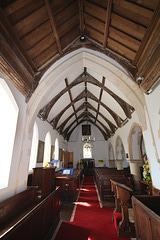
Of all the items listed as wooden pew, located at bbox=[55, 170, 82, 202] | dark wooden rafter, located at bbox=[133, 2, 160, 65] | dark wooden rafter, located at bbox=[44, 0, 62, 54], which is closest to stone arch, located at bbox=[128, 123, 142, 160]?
wooden pew, located at bbox=[55, 170, 82, 202]

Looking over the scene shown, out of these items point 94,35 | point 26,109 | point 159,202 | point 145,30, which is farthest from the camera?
point 94,35

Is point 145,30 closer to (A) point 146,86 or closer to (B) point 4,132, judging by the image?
(A) point 146,86

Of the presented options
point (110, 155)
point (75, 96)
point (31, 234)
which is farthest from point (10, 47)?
point (110, 155)

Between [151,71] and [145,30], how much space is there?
38.3 inches

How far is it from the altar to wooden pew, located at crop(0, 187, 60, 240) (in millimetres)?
10369

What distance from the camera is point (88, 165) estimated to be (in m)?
13.3

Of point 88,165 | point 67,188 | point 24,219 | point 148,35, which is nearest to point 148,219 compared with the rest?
point 24,219

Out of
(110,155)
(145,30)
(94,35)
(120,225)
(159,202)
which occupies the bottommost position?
(120,225)

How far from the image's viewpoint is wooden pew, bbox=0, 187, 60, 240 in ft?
4.81

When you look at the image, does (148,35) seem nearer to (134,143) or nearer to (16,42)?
(16,42)

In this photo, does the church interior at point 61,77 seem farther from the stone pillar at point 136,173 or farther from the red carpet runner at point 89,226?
the stone pillar at point 136,173

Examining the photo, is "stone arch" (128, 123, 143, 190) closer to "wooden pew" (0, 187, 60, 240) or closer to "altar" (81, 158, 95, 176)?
"wooden pew" (0, 187, 60, 240)

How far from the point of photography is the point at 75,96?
339 inches

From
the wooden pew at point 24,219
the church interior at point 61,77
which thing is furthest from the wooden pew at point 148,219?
the wooden pew at point 24,219
